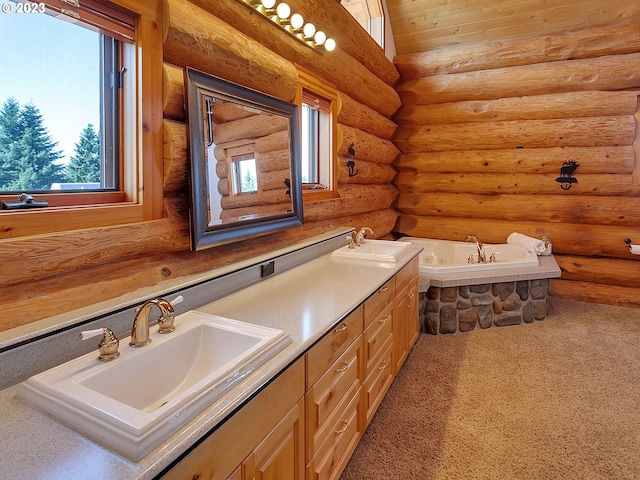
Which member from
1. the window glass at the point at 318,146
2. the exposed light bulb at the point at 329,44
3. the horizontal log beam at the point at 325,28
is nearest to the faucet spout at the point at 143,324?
the horizontal log beam at the point at 325,28

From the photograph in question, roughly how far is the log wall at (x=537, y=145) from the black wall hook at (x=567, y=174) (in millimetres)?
46

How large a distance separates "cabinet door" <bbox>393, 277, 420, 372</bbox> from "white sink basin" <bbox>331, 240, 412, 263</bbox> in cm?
23

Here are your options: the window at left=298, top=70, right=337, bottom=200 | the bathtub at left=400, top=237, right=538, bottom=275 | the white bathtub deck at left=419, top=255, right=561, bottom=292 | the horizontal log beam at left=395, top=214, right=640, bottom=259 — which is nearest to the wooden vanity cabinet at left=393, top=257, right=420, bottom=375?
the white bathtub deck at left=419, top=255, right=561, bottom=292

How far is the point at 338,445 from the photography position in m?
1.61

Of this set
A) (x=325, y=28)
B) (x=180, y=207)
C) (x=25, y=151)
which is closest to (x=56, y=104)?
(x=25, y=151)

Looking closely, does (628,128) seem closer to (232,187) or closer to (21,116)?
(232,187)

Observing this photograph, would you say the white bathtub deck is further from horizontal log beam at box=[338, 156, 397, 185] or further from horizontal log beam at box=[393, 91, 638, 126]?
horizontal log beam at box=[393, 91, 638, 126]

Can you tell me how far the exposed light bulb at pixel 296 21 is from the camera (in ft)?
7.79

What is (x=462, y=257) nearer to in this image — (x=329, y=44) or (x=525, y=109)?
(x=525, y=109)

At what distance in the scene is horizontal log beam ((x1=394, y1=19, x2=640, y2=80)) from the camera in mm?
3775

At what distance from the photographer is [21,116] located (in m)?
1.21

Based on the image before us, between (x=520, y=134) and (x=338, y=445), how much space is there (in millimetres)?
3877

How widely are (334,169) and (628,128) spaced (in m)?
2.97

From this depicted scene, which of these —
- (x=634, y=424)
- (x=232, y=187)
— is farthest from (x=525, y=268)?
→ (x=232, y=187)
